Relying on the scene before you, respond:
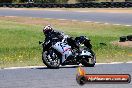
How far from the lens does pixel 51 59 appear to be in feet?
38.6

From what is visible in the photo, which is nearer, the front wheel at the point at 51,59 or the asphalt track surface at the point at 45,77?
the asphalt track surface at the point at 45,77

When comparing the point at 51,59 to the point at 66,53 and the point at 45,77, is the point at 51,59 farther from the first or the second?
the point at 45,77

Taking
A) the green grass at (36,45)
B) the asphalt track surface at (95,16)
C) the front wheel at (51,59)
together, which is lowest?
the asphalt track surface at (95,16)

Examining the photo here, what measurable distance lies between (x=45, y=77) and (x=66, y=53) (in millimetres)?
2044

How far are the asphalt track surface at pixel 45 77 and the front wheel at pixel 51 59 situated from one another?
0.20m

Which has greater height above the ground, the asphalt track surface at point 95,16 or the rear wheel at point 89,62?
the rear wheel at point 89,62

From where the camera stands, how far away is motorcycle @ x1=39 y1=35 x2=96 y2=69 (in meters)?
11.7

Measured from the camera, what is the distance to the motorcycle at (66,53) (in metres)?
11.7

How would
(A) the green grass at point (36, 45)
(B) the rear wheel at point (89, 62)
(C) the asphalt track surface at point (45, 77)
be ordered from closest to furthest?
(C) the asphalt track surface at point (45, 77) → (B) the rear wheel at point (89, 62) → (A) the green grass at point (36, 45)

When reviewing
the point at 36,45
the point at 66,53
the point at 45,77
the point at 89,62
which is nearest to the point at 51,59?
the point at 66,53

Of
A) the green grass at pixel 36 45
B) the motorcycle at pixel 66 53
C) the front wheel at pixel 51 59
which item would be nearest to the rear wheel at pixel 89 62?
the motorcycle at pixel 66 53

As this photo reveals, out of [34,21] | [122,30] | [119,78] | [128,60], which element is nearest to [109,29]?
[122,30]

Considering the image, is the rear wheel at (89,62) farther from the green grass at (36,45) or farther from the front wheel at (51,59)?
the green grass at (36,45)

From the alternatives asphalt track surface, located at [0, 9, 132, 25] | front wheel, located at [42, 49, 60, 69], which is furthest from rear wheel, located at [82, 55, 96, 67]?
asphalt track surface, located at [0, 9, 132, 25]
